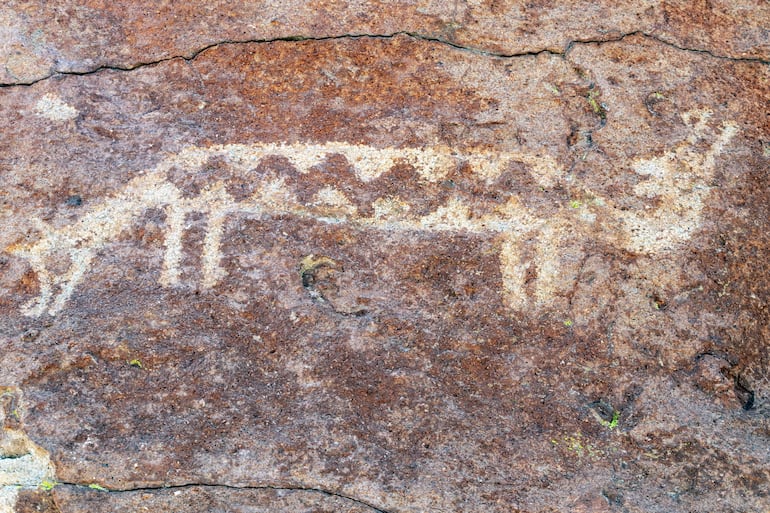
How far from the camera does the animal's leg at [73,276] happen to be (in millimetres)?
2000

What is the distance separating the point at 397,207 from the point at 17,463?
110cm

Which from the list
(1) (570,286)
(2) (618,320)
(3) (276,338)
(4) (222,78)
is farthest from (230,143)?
(2) (618,320)

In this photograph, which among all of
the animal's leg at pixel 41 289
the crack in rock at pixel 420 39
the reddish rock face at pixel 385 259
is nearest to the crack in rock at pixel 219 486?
the reddish rock face at pixel 385 259

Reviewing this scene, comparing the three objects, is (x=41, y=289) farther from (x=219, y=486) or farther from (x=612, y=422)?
(x=612, y=422)

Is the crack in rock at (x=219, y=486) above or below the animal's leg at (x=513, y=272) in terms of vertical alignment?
below

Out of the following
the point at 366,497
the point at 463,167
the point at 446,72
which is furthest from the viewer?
the point at 446,72

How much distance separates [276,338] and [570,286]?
739 mm

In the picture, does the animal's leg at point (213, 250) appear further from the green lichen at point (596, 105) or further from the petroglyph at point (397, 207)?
the green lichen at point (596, 105)

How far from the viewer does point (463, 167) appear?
85.1 inches

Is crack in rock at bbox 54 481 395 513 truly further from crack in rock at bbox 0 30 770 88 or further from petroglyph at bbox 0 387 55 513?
crack in rock at bbox 0 30 770 88

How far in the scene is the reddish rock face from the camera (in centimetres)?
178

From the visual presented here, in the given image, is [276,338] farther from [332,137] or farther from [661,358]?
[661,358]

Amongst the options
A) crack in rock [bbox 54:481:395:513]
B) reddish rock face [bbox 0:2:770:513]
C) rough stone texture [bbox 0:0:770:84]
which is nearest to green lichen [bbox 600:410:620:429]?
reddish rock face [bbox 0:2:770:513]

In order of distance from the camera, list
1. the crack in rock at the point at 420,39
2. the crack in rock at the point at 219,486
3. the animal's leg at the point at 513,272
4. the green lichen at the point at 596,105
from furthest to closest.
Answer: the crack in rock at the point at 420,39 < the green lichen at the point at 596,105 < the animal's leg at the point at 513,272 < the crack in rock at the point at 219,486
